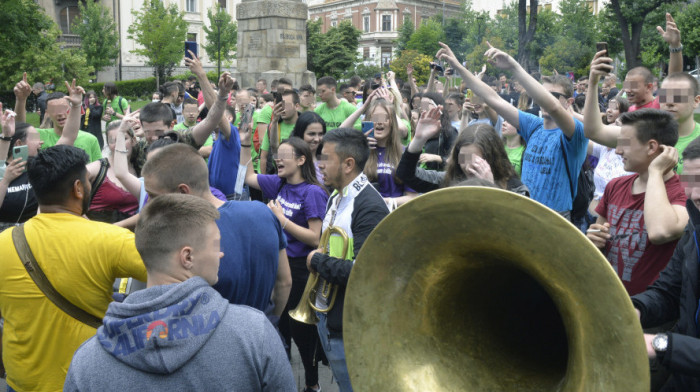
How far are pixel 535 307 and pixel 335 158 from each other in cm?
149

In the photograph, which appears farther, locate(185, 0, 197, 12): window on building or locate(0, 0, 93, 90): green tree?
locate(185, 0, 197, 12): window on building

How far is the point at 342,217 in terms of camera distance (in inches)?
129

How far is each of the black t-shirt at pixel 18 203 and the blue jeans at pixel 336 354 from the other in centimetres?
237

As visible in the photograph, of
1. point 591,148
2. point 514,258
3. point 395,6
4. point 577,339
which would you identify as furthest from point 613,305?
point 395,6

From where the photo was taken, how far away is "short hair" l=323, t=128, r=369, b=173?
11.2ft

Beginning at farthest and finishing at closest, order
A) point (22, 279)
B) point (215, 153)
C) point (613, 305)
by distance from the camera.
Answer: point (215, 153) → point (22, 279) → point (613, 305)

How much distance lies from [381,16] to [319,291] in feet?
285

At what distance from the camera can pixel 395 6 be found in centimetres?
8562

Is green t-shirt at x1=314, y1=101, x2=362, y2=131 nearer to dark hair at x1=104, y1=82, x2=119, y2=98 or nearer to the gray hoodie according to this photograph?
the gray hoodie

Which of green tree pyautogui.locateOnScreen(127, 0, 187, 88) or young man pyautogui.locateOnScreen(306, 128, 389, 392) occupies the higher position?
green tree pyautogui.locateOnScreen(127, 0, 187, 88)

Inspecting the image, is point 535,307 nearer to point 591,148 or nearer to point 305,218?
point 305,218

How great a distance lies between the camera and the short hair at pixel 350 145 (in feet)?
11.2

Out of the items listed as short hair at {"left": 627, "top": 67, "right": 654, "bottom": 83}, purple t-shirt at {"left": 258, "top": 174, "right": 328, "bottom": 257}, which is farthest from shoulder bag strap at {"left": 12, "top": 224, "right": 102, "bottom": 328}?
short hair at {"left": 627, "top": 67, "right": 654, "bottom": 83}

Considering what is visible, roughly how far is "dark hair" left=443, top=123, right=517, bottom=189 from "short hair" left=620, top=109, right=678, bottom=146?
2.53 ft
